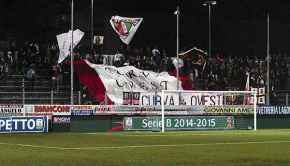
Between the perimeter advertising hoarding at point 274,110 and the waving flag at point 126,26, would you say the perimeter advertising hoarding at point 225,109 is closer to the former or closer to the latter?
the perimeter advertising hoarding at point 274,110

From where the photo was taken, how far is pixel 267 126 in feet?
118

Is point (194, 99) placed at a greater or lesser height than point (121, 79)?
lesser

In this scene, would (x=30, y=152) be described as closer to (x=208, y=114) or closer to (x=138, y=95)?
(x=208, y=114)

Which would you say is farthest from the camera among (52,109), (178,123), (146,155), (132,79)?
(132,79)

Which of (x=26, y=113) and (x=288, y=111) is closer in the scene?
(x=26, y=113)

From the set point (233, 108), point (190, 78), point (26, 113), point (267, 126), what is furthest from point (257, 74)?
point (26, 113)

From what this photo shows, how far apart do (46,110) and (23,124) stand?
428 centimetres

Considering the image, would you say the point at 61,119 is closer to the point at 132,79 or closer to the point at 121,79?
the point at 121,79

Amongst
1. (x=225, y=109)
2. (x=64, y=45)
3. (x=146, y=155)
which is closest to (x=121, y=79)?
(x=64, y=45)

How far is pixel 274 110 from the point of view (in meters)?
38.1

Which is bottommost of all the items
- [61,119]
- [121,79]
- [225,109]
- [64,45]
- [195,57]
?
[61,119]

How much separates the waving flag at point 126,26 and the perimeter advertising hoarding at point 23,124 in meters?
15.6

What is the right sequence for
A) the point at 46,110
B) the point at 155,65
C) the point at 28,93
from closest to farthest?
1. the point at 46,110
2. the point at 28,93
3. the point at 155,65

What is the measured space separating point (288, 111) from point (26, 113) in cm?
1709
